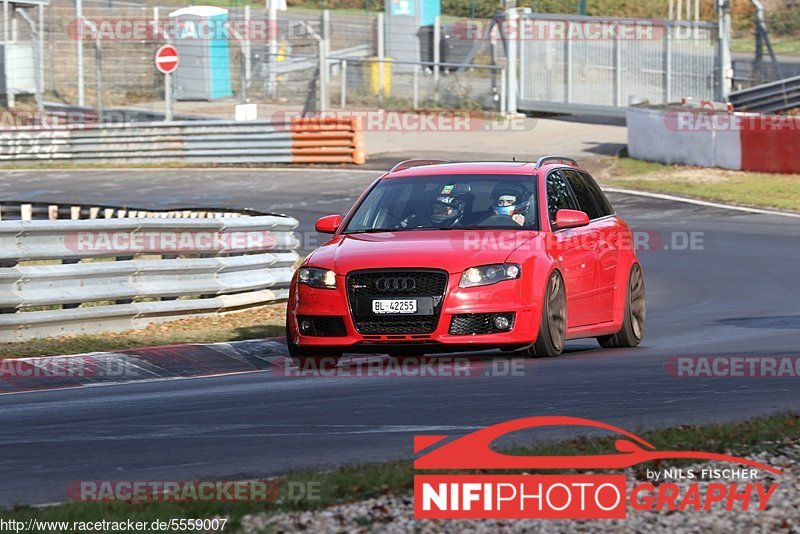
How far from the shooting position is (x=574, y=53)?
3928cm

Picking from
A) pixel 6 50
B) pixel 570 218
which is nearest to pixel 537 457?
pixel 570 218

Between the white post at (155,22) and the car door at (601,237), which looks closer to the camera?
the car door at (601,237)

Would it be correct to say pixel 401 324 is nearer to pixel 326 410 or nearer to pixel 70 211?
pixel 326 410

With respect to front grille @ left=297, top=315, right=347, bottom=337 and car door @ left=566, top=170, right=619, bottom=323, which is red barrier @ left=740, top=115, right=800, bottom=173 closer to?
car door @ left=566, top=170, right=619, bottom=323

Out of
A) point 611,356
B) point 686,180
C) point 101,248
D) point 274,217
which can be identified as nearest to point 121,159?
point 686,180

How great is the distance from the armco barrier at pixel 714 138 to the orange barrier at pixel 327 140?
6233 millimetres

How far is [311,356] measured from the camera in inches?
440

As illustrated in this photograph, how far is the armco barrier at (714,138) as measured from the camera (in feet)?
95.8

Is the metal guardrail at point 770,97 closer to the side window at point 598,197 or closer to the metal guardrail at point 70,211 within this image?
the metal guardrail at point 70,211

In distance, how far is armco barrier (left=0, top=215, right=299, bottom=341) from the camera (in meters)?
12.4

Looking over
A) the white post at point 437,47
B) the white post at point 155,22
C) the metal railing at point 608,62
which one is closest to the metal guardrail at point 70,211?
the metal railing at point 608,62

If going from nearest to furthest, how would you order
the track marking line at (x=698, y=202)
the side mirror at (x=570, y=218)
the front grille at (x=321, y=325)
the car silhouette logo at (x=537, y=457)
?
the car silhouette logo at (x=537, y=457) → the front grille at (x=321, y=325) → the side mirror at (x=570, y=218) → the track marking line at (x=698, y=202)

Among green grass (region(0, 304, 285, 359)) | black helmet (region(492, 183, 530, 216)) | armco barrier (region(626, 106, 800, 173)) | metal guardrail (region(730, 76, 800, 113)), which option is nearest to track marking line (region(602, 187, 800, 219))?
armco barrier (region(626, 106, 800, 173))

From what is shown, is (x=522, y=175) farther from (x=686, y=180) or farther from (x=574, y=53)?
(x=574, y=53)
